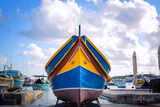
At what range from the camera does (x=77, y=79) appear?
8.59 metres

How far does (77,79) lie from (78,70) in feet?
1.50

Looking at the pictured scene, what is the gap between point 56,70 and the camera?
974 centimetres

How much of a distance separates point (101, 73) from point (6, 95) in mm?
7270

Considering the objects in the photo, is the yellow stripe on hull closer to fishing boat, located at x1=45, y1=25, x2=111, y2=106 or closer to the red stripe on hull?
fishing boat, located at x1=45, y1=25, x2=111, y2=106

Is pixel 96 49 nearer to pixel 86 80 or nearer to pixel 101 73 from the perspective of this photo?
pixel 101 73

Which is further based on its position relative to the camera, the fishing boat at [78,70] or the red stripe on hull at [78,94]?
the fishing boat at [78,70]

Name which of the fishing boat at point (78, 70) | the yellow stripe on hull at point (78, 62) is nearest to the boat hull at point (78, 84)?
the fishing boat at point (78, 70)

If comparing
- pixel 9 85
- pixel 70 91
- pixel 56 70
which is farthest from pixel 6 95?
pixel 9 85

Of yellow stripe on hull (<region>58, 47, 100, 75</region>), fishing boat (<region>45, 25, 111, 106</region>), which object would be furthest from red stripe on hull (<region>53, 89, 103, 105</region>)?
yellow stripe on hull (<region>58, 47, 100, 75</region>)

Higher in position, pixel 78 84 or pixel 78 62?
pixel 78 62

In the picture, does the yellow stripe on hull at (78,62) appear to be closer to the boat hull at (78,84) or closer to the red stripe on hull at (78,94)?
the boat hull at (78,84)

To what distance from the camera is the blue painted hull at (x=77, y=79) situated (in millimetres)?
8617

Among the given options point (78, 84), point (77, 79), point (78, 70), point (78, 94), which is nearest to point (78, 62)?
point (78, 70)

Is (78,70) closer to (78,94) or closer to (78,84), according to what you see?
(78,84)
